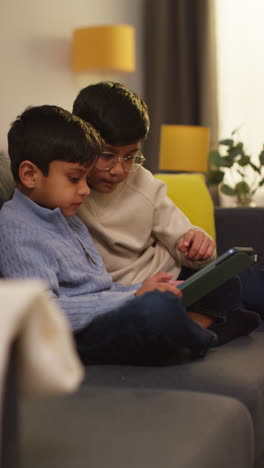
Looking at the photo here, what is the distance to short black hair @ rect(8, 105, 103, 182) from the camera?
157cm

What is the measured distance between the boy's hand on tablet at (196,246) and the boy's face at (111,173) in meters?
0.23

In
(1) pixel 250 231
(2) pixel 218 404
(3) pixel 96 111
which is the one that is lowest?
(1) pixel 250 231

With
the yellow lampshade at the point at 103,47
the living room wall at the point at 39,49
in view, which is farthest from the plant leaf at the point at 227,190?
the living room wall at the point at 39,49

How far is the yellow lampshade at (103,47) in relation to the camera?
3.79 meters

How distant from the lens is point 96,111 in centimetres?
181

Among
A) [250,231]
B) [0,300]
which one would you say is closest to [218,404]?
[0,300]

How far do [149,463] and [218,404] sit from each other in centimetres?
26

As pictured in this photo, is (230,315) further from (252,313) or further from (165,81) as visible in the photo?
(165,81)

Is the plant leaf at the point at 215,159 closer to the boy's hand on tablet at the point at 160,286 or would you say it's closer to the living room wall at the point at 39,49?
the living room wall at the point at 39,49

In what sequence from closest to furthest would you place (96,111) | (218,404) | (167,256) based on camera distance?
(218,404) → (96,111) → (167,256)

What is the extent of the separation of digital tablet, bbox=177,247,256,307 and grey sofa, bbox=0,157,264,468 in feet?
0.44

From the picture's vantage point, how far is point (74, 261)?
151 centimetres

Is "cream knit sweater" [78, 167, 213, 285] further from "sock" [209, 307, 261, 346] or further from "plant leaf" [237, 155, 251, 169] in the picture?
"plant leaf" [237, 155, 251, 169]

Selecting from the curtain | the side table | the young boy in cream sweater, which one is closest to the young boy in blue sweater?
the young boy in cream sweater
